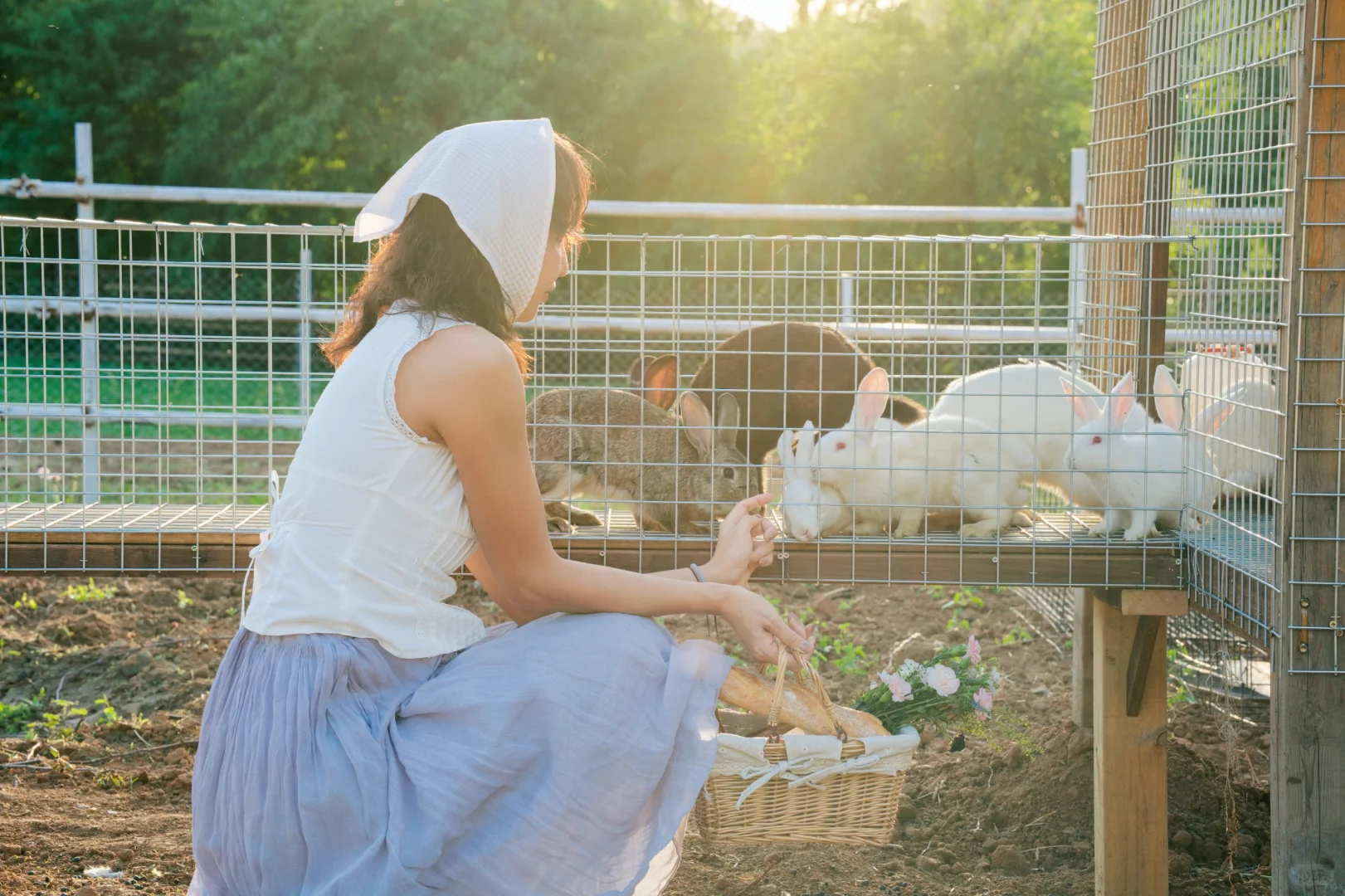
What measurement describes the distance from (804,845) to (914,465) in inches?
41.2

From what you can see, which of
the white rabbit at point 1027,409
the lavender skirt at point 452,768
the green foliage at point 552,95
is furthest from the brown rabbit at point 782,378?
the green foliage at point 552,95

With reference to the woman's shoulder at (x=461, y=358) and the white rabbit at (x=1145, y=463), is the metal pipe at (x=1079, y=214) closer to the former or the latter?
the white rabbit at (x=1145, y=463)

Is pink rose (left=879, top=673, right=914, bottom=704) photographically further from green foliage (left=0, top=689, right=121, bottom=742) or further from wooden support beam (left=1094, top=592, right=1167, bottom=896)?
green foliage (left=0, top=689, right=121, bottom=742)

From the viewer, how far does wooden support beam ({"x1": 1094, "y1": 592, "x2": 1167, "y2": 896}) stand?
316cm

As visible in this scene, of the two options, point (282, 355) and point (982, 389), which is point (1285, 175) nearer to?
point (982, 389)

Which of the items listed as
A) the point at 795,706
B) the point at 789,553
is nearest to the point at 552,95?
the point at 789,553

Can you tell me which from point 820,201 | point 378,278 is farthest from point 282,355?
point 378,278

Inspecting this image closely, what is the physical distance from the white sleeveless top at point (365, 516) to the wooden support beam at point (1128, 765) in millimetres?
1777

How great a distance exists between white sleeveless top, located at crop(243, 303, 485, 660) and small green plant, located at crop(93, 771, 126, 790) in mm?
1746

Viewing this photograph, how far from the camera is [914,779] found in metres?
3.77

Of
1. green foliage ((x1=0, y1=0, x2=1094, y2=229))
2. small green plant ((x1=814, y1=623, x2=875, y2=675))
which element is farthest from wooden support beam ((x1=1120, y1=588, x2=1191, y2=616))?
green foliage ((x1=0, y1=0, x2=1094, y2=229))

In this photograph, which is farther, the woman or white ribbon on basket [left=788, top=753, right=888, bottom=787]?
white ribbon on basket [left=788, top=753, right=888, bottom=787]

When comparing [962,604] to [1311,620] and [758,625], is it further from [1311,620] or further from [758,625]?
[758,625]

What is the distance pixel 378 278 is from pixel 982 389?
2.04 metres
